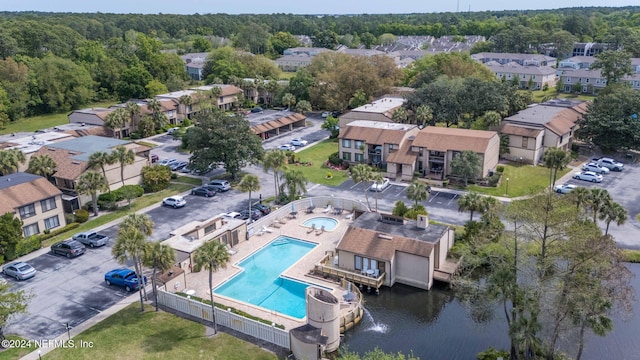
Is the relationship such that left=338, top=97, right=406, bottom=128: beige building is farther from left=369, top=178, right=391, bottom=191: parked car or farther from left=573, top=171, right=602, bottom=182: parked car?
left=573, top=171, right=602, bottom=182: parked car

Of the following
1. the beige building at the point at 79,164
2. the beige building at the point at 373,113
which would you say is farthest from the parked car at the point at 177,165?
the beige building at the point at 373,113

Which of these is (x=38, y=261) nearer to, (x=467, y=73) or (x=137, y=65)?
(x=467, y=73)

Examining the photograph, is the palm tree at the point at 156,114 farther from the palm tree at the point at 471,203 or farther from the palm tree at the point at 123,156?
the palm tree at the point at 471,203

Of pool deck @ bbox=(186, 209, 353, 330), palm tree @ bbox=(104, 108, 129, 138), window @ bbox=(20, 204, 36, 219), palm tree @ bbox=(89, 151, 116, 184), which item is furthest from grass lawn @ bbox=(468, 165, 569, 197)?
palm tree @ bbox=(104, 108, 129, 138)

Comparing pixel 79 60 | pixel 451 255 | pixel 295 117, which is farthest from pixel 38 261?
pixel 79 60

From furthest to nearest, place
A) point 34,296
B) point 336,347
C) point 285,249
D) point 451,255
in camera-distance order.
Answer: point 285,249 < point 451,255 < point 34,296 < point 336,347
